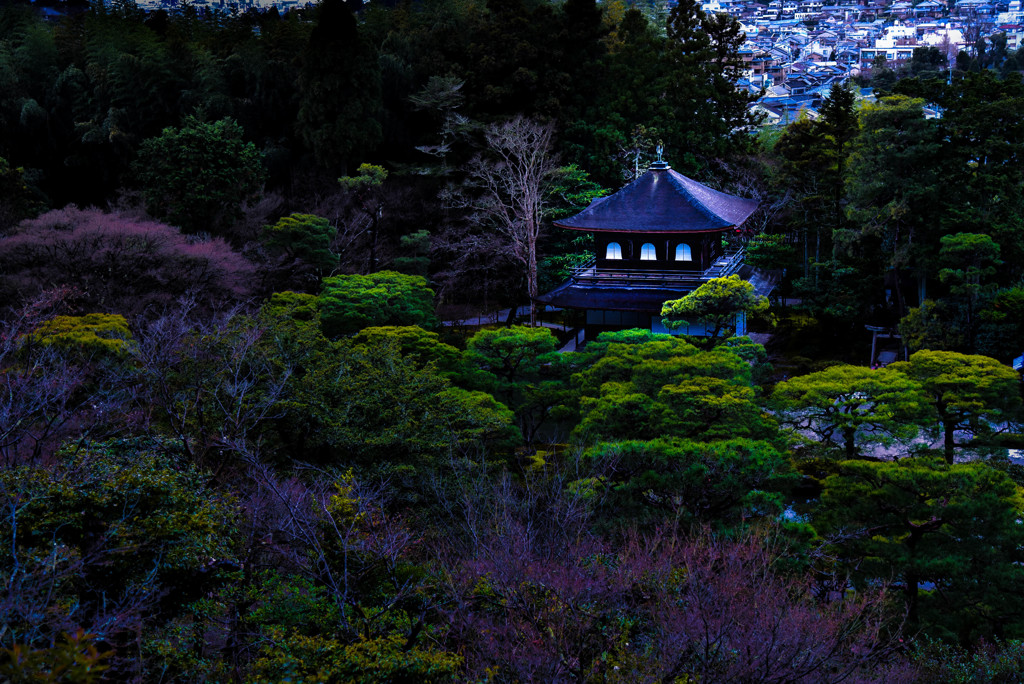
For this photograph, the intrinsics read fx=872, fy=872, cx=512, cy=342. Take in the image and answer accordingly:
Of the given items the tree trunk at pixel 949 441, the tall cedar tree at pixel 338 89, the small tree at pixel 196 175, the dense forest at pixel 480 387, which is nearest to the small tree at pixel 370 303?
the dense forest at pixel 480 387

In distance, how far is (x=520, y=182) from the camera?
30.3 meters

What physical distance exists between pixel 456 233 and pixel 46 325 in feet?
55.6

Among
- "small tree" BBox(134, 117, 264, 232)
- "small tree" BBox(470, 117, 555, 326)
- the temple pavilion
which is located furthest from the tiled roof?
"small tree" BBox(134, 117, 264, 232)

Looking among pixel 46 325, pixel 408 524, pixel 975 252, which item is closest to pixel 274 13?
pixel 46 325

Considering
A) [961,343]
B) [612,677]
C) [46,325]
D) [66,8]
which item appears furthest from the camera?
[66,8]

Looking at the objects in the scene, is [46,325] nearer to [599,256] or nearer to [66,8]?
[599,256]

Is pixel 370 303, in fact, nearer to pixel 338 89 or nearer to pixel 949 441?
pixel 949 441

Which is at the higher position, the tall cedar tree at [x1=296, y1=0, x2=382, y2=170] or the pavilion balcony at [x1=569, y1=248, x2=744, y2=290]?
the tall cedar tree at [x1=296, y1=0, x2=382, y2=170]

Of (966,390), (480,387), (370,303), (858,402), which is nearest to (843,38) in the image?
(370,303)

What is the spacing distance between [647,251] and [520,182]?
5.59m

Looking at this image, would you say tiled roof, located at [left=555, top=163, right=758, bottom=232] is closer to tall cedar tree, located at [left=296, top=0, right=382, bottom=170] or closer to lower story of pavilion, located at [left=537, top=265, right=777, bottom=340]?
lower story of pavilion, located at [left=537, top=265, right=777, bottom=340]

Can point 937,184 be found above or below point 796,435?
above

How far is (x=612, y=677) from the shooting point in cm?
940

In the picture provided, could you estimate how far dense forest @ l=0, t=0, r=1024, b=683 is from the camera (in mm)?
10109
